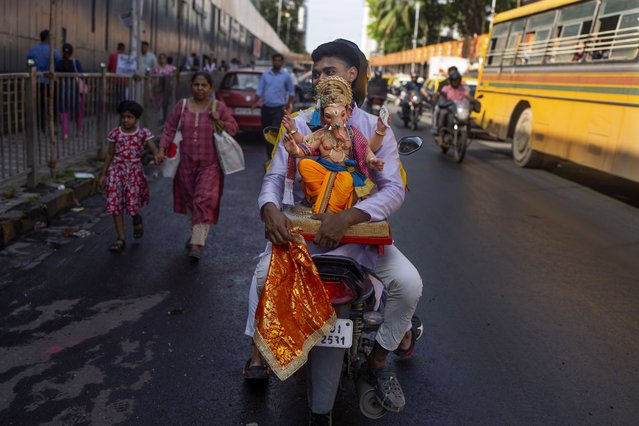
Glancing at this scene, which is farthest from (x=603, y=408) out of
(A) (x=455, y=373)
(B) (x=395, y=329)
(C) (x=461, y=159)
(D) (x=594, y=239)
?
(C) (x=461, y=159)

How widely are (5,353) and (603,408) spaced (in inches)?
124

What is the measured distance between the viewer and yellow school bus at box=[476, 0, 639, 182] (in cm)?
1009

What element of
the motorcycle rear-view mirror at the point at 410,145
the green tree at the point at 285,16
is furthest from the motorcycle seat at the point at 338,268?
the green tree at the point at 285,16

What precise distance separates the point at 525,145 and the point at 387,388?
1173 cm

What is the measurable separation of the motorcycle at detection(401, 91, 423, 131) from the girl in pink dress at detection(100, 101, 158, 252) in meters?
15.2

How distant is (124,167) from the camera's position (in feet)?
20.6

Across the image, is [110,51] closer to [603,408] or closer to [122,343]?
[122,343]

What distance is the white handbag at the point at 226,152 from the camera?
20.0 ft

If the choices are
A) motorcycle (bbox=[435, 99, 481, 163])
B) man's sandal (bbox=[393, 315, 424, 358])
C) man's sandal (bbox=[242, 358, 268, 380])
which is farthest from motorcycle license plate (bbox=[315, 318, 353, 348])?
motorcycle (bbox=[435, 99, 481, 163])

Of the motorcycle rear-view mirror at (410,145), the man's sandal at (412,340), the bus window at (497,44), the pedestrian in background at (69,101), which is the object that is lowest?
the man's sandal at (412,340)

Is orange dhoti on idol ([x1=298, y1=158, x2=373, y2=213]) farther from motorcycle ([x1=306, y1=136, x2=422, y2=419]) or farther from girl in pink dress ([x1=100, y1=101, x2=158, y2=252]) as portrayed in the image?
girl in pink dress ([x1=100, y1=101, x2=158, y2=252])

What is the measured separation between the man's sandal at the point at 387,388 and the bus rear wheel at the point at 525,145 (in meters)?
11.2

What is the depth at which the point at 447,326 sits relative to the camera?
4613mm

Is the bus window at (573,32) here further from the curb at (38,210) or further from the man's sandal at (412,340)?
the man's sandal at (412,340)
